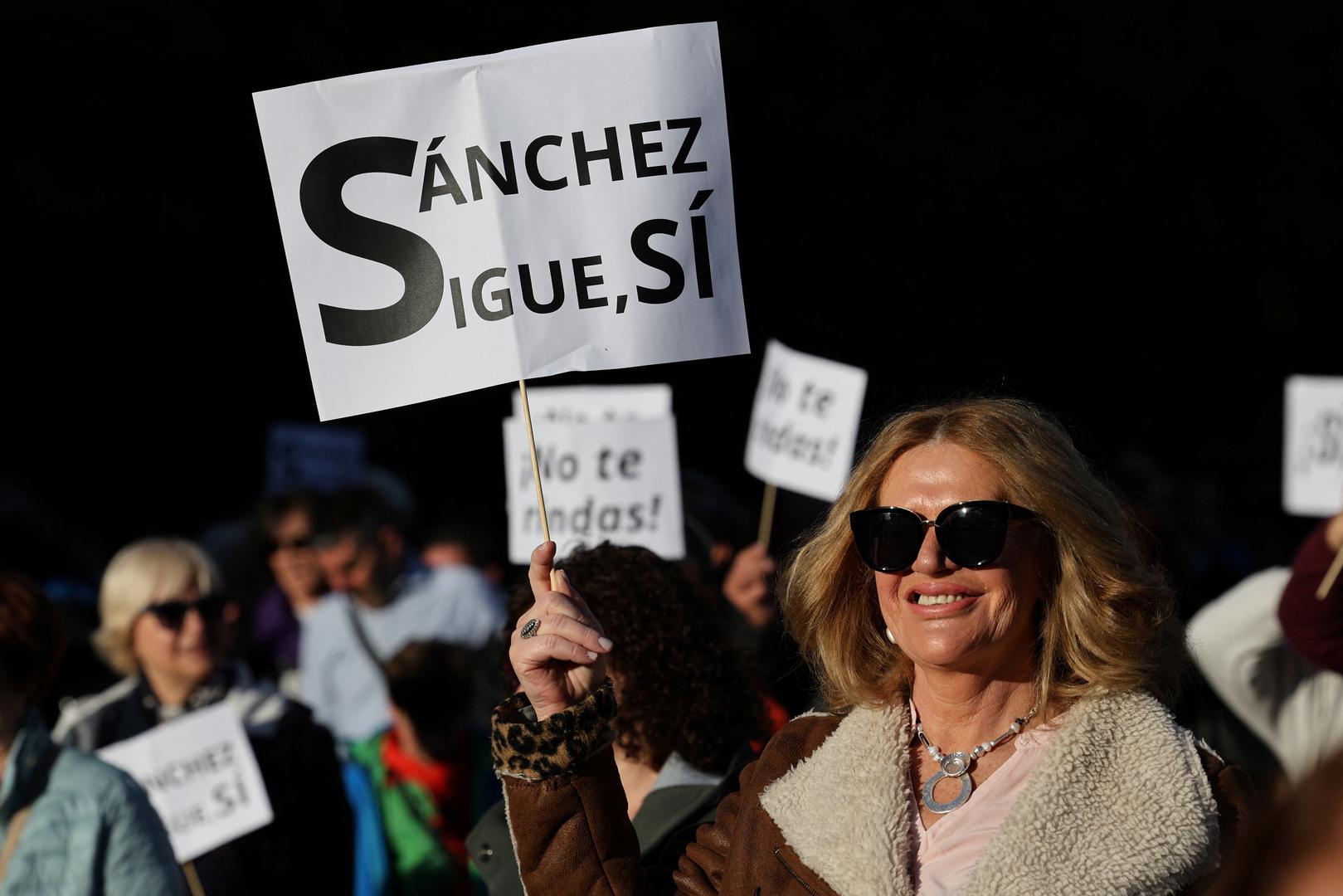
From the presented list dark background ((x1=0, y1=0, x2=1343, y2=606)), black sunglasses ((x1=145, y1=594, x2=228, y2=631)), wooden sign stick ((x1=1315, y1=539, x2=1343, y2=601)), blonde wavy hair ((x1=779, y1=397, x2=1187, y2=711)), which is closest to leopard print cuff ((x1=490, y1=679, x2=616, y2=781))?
blonde wavy hair ((x1=779, y1=397, x2=1187, y2=711))

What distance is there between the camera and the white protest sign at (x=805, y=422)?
602 cm

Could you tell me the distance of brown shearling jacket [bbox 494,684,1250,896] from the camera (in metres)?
2.29

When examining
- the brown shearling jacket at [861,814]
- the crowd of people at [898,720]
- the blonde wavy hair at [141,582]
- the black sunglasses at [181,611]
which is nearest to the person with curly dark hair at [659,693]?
the crowd of people at [898,720]

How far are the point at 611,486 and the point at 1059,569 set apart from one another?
2.82 meters

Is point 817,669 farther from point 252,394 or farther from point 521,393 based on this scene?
point 252,394

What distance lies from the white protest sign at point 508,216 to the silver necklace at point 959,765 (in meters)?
0.85

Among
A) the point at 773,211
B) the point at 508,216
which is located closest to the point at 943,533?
the point at 508,216

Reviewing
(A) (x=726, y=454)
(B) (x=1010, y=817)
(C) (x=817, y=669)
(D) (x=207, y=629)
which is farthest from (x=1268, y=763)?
(A) (x=726, y=454)

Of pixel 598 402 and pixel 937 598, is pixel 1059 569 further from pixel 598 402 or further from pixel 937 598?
pixel 598 402

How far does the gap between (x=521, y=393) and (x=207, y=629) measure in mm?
2916

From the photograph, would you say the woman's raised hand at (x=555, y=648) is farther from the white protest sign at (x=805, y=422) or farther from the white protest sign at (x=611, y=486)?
the white protest sign at (x=805, y=422)

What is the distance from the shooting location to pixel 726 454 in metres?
12.1

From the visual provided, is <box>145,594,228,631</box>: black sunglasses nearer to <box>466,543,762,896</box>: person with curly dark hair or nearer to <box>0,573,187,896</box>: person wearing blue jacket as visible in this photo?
<box>0,573,187,896</box>: person wearing blue jacket

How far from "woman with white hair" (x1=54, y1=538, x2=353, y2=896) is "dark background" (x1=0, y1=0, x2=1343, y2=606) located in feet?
14.2
